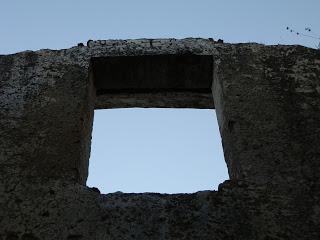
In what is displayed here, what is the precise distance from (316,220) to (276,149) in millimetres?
654

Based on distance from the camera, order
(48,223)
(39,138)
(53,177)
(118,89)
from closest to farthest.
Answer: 1. (48,223)
2. (53,177)
3. (39,138)
4. (118,89)

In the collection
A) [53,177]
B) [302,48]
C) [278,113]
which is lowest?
[53,177]

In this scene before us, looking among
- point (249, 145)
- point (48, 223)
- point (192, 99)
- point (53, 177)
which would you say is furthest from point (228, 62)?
point (48, 223)

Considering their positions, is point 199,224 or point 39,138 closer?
point 199,224

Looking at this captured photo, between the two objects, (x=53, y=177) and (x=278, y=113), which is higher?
(x=278, y=113)

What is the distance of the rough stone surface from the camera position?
2820 millimetres

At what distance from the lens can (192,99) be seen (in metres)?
4.50

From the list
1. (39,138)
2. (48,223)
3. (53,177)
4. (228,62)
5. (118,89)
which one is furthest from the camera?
(118,89)

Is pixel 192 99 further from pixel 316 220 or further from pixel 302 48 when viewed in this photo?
pixel 316 220

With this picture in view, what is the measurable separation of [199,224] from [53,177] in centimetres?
113

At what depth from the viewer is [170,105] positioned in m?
4.50

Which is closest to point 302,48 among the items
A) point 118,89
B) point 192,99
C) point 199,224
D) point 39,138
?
point 192,99

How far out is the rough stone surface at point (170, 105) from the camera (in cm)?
282

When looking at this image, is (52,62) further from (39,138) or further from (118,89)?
(39,138)
